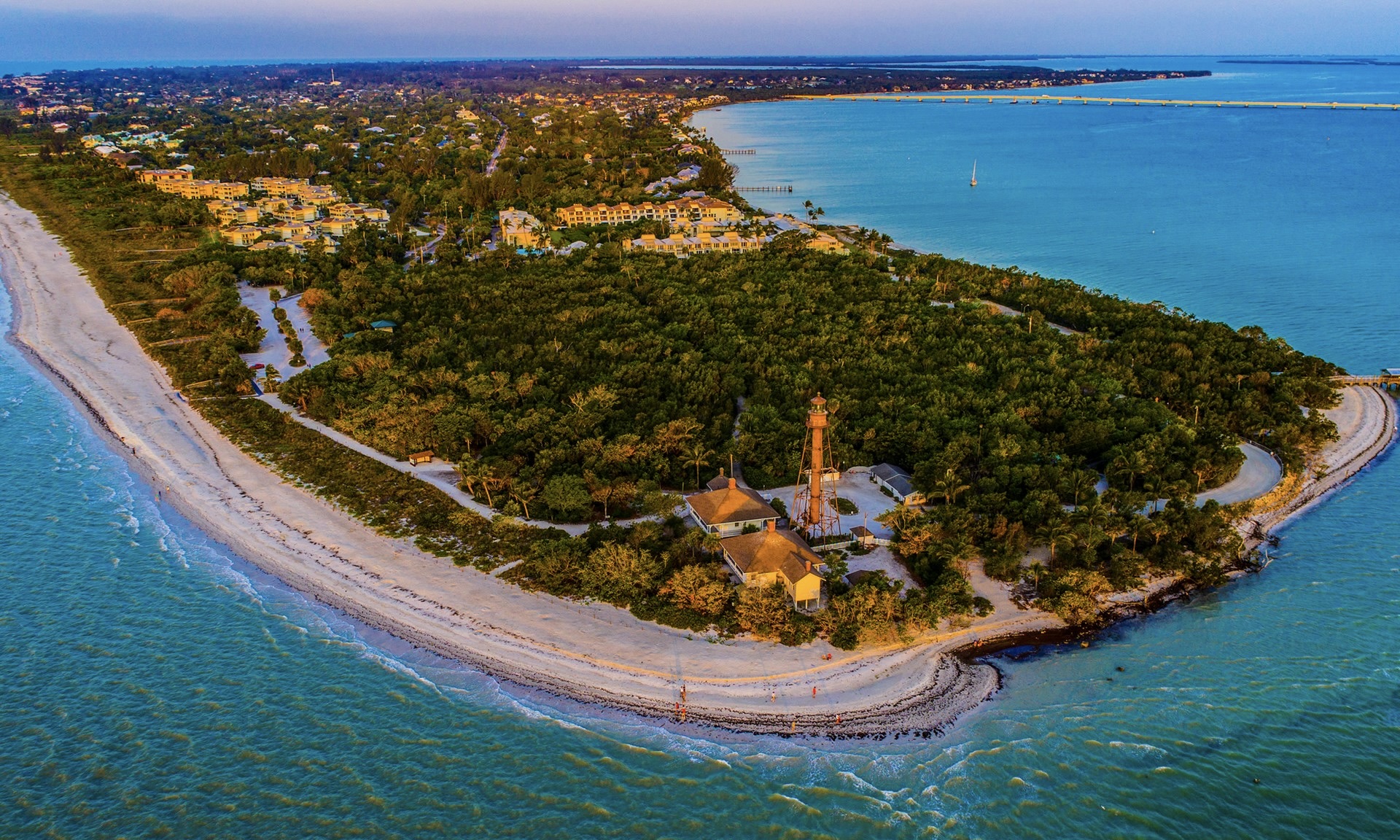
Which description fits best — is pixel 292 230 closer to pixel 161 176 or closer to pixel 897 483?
pixel 161 176

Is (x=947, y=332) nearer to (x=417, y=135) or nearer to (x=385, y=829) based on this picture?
(x=385, y=829)

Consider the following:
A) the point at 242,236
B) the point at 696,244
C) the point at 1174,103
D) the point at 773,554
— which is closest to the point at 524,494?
the point at 773,554

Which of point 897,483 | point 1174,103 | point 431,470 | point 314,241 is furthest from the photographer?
point 1174,103

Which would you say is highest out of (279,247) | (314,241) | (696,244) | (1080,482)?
(696,244)

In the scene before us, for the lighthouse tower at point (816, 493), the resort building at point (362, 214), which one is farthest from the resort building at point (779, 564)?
the resort building at point (362, 214)

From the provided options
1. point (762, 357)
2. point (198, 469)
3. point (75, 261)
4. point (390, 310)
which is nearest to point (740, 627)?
point (762, 357)

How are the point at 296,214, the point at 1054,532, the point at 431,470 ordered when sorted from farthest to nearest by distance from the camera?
1. the point at 296,214
2. the point at 431,470
3. the point at 1054,532
